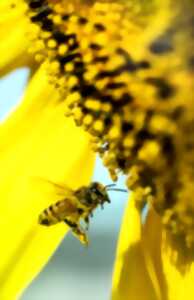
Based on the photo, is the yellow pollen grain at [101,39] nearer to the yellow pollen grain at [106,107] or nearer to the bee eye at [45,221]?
the yellow pollen grain at [106,107]

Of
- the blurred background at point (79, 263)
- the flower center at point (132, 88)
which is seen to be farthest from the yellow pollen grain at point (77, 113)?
the blurred background at point (79, 263)

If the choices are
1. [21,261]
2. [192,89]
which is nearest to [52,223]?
[21,261]

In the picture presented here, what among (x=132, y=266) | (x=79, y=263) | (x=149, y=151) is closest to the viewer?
(x=149, y=151)

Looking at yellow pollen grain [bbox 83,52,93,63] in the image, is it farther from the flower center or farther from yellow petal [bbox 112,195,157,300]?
yellow petal [bbox 112,195,157,300]

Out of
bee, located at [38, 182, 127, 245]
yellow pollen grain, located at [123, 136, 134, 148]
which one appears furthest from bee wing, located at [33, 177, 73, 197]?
yellow pollen grain, located at [123, 136, 134, 148]

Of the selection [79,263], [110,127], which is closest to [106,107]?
[110,127]

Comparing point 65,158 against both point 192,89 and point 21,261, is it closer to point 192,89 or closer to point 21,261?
point 21,261

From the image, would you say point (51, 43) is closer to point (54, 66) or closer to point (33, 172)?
point (54, 66)
